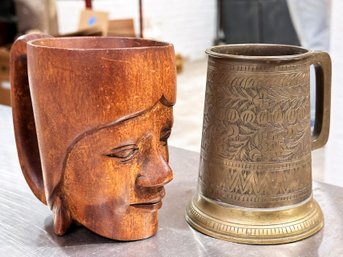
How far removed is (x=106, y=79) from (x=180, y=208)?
231mm

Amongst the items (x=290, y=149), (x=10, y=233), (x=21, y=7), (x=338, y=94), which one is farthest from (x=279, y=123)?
(x=21, y=7)

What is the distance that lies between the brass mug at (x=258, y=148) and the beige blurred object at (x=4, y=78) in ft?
5.66

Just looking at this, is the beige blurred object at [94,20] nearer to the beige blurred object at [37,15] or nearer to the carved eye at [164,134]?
the beige blurred object at [37,15]

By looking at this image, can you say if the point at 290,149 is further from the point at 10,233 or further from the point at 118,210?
the point at 10,233

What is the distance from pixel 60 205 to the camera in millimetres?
603

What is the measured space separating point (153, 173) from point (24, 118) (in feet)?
0.59

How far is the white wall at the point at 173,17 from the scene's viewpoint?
3924 mm

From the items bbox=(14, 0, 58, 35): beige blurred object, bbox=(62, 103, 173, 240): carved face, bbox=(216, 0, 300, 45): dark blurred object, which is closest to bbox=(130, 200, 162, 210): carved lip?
bbox=(62, 103, 173, 240): carved face

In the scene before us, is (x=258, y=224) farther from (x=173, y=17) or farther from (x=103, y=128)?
(x=173, y=17)

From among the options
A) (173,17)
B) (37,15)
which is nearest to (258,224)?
(37,15)

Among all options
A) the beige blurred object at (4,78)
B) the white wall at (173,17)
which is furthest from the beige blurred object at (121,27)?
the white wall at (173,17)

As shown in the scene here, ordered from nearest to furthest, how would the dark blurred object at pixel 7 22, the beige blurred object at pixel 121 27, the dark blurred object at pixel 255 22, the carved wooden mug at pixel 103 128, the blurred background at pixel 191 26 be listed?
1. the carved wooden mug at pixel 103 128
2. the blurred background at pixel 191 26
3. the beige blurred object at pixel 121 27
4. the dark blurred object at pixel 7 22
5. the dark blurred object at pixel 255 22

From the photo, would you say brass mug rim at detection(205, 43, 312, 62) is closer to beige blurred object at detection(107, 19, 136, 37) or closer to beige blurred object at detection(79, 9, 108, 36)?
beige blurred object at detection(79, 9, 108, 36)

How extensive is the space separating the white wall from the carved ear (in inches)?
123
